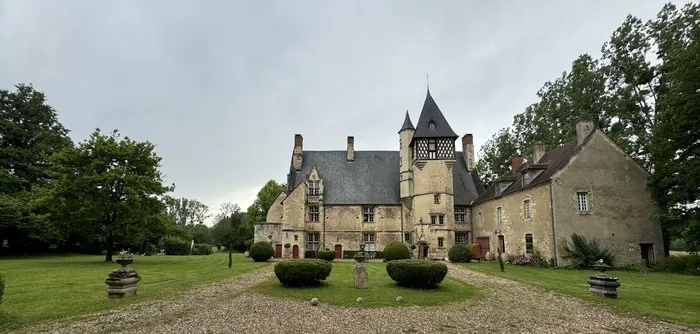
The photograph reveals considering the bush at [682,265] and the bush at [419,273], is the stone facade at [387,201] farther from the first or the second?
the bush at [419,273]

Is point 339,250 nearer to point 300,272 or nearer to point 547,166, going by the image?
point 547,166

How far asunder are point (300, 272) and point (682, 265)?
2019 centimetres

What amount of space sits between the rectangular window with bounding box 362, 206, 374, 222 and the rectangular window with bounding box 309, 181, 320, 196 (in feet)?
14.7

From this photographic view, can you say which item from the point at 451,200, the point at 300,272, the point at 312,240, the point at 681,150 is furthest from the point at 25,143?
the point at 681,150

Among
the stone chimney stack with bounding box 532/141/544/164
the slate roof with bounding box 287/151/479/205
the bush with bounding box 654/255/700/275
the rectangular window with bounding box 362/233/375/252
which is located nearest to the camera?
the bush with bounding box 654/255/700/275

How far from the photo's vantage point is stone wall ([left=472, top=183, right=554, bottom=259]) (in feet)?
71.5

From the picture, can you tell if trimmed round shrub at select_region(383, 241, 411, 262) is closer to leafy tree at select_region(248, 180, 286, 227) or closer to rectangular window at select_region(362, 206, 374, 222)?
rectangular window at select_region(362, 206, 374, 222)

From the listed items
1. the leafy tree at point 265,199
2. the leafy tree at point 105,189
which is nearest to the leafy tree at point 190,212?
the leafy tree at point 265,199

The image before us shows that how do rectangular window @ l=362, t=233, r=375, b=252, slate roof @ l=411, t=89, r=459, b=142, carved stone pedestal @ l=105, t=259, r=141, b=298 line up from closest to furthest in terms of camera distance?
1. carved stone pedestal @ l=105, t=259, r=141, b=298
2. slate roof @ l=411, t=89, r=459, b=142
3. rectangular window @ l=362, t=233, r=375, b=252

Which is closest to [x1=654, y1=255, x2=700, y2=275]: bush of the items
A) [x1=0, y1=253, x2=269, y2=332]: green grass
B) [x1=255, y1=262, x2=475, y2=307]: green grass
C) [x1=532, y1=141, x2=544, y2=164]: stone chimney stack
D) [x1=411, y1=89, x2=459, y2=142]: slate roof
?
[x1=532, y1=141, x2=544, y2=164]: stone chimney stack

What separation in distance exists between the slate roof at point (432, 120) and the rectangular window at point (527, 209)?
8128 millimetres

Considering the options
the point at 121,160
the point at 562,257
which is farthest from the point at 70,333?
the point at 562,257

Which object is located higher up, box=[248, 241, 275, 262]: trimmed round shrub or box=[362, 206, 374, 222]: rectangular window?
box=[362, 206, 374, 222]: rectangular window

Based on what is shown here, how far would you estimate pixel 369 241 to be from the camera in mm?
31672
